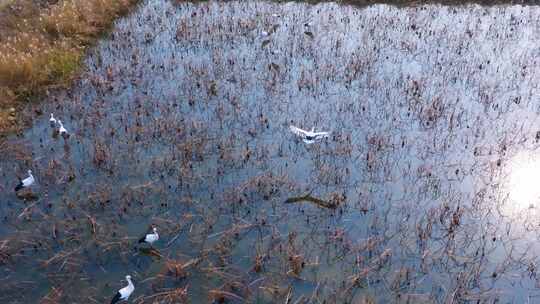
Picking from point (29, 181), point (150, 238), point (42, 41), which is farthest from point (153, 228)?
point (42, 41)

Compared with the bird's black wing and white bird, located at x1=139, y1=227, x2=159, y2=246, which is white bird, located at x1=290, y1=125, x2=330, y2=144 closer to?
white bird, located at x1=139, y1=227, x2=159, y2=246

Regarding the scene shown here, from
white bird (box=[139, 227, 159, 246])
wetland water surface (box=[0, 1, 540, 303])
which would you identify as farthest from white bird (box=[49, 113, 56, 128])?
white bird (box=[139, 227, 159, 246])

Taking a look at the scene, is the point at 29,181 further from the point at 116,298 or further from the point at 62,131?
the point at 116,298

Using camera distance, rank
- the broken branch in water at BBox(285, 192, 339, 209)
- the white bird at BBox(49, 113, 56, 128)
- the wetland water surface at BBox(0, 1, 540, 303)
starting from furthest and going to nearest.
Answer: the white bird at BBox(49, 113, 56, 128), the broken branch in water at BBox(285, 192, 339, 209), the wetland water surface at BBox(0, 1, 540, 303)

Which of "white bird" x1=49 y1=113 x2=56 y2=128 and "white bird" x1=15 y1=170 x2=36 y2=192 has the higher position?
"white bird" x1=49 y1=113 x2=56 y2=128

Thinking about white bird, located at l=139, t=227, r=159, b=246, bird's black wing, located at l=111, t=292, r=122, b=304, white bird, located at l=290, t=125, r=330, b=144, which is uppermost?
white bird, located at l=290, t=125, r=330, b=144

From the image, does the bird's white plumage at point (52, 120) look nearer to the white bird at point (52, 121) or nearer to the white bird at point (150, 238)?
the white bird at point (52, 121)

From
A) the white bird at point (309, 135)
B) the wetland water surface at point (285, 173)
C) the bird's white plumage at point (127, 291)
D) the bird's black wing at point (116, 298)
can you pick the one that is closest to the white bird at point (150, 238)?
the wetland water surface at point (285, 173)

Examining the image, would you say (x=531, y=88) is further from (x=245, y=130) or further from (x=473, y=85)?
(x=245, y=130)

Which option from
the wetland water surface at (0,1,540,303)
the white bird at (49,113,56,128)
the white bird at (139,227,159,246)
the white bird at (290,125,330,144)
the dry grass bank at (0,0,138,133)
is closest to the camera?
the wetland water surface at (0,1,540,303)
